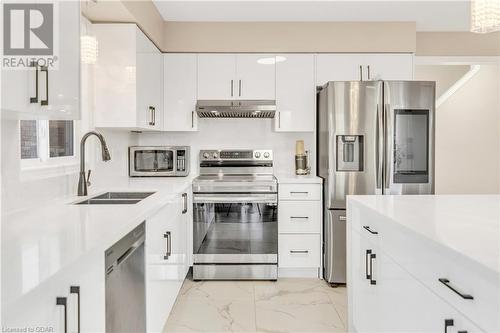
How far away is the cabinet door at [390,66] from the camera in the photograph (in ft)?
12.4

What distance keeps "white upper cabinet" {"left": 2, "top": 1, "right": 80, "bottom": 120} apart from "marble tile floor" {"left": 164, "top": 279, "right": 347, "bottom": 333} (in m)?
1.63

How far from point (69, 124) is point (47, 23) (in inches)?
48.1

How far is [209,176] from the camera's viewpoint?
395 cm

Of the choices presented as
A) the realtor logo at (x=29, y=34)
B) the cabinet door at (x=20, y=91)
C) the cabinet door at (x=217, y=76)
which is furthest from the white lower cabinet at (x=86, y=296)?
the cabinet door at (x=217, y=76)

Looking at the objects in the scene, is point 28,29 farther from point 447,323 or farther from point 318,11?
point 318,11

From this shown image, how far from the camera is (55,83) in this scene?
151cm

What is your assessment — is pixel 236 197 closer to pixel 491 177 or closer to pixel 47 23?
pixel 47 23

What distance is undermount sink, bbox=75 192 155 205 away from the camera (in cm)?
238

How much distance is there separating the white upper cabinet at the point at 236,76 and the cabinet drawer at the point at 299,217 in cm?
111

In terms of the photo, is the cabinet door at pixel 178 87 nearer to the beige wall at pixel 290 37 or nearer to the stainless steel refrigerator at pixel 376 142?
the beige wall at pixel 290 37

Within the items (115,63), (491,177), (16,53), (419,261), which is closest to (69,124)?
(115,63)

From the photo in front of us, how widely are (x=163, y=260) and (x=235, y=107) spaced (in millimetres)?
1805

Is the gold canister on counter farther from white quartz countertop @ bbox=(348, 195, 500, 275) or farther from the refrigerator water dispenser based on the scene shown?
white quartz countertop @ bbox=(348, 195, 500, 275)

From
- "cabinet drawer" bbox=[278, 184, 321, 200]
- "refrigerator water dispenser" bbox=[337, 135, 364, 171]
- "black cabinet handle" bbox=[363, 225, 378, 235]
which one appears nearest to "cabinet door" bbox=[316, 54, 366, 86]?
"refrigerator water dispenser" bbox=[337, 135, 364, 171]
